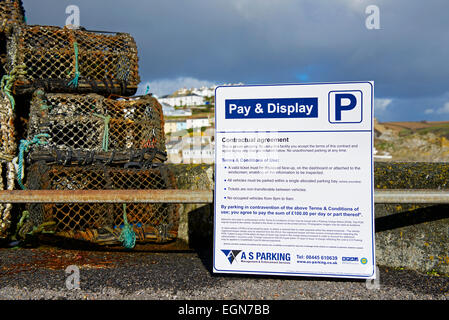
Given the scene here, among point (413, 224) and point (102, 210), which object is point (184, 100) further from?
point (413, 224)

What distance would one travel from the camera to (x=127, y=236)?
134 inches

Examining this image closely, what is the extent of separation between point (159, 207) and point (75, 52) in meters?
1.85

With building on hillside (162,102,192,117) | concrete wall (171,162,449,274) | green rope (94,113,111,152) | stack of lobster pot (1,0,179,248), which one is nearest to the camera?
concrete wall (171,162,449,274)

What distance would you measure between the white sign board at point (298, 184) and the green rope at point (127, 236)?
0.99m

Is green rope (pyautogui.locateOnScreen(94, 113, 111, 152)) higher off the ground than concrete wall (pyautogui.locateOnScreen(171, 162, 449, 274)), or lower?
higher

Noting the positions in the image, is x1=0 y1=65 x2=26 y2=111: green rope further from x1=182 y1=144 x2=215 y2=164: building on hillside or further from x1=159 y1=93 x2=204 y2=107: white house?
x1=159 y1=93 x2=204 y2=107: white house

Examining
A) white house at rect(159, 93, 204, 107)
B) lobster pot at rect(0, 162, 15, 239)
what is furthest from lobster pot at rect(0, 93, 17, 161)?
white house at rect(159, 93, 204, 107)

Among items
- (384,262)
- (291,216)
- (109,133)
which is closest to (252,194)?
(291,216)

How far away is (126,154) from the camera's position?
3.72 metres

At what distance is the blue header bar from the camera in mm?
Answer: 2764

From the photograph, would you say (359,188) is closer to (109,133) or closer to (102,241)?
(102,241)

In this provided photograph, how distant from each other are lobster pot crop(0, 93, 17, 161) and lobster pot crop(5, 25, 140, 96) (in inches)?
7.4

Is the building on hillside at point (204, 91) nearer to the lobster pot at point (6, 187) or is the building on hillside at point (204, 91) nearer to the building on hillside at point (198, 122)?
the building on hillside at point (198, 122)

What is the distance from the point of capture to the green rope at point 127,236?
3.40 metres
